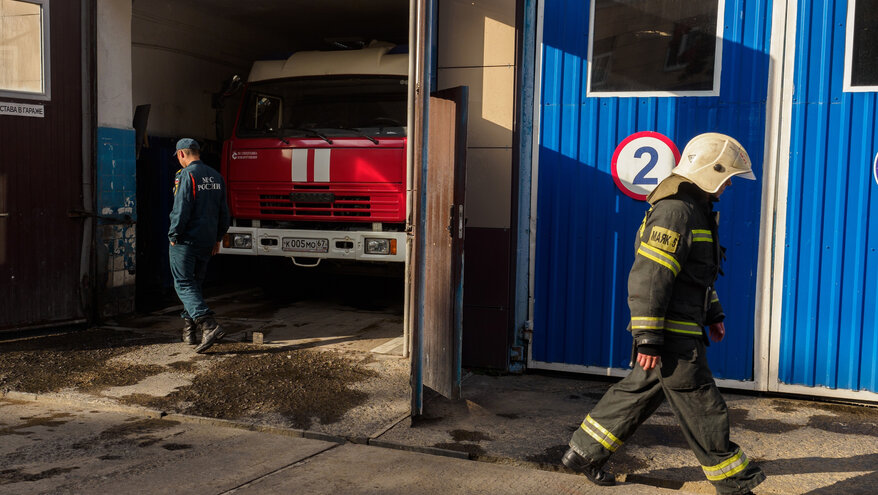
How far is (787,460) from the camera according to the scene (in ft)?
13.5

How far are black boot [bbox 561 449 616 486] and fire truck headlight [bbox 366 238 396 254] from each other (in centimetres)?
391

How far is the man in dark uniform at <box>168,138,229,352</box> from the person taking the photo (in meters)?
6.46

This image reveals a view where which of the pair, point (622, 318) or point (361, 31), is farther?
point (361, 31)

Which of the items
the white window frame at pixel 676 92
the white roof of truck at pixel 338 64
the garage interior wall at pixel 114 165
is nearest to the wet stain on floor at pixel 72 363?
the garage interior wall at pixel 114 165

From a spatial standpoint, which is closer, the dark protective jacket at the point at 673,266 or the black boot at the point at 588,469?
the dark protective jacket at the point at 673,266

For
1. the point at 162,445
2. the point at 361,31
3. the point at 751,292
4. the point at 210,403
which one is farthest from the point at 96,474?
the point at 361,31

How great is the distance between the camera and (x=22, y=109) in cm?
665

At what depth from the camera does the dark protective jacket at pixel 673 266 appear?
11.3 ft

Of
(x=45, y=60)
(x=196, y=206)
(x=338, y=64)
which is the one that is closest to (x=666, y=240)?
(x=196, y=206)

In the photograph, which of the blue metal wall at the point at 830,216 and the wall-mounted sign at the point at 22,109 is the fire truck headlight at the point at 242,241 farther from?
the blue metal wall at the point at 830,216

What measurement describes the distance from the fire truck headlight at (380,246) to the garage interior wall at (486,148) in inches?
66.9

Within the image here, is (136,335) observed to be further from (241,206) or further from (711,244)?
(711,244)

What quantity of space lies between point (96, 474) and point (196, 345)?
9.25 feet

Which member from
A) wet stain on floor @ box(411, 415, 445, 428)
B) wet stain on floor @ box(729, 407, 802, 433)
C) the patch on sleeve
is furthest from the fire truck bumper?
the patch on sleeve
